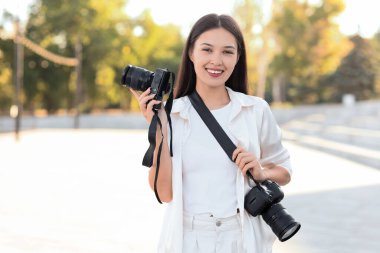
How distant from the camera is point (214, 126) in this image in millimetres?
2006

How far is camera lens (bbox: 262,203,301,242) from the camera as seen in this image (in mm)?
1951

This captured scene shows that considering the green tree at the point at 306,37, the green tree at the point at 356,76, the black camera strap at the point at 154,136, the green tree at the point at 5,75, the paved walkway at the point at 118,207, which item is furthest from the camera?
the green tree at the point at 356,76

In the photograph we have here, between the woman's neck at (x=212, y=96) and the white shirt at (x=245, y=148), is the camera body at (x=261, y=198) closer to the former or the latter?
the white shirt at (x=245, y=148)

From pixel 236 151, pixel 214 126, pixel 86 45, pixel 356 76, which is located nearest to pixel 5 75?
pixel 86 45

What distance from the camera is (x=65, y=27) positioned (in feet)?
131

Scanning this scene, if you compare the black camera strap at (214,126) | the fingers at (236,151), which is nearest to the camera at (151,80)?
the black camera strap at (214,126)

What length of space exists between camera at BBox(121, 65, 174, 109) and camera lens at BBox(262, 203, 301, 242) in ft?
1.67

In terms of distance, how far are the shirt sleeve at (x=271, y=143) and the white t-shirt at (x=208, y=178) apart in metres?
0.19

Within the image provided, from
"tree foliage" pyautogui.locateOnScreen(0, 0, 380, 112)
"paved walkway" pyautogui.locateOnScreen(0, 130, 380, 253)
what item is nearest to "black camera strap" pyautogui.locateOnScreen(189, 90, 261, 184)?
"paved walkway" pyautogui.locateOnScreen(0, 130, 380, 253)

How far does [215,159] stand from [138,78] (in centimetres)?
37

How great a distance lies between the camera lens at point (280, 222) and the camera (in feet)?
6.40

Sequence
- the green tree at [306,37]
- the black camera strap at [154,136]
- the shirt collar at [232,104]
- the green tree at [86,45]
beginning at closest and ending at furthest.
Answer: the black camera strap at [154,136] < the shirt collar at [232,104] < the green tree at [86,45] < the green tree at [306,37]

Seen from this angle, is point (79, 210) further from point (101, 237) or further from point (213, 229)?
point (213, 229)

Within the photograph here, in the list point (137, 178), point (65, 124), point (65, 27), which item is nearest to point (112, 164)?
point (137, 178)
